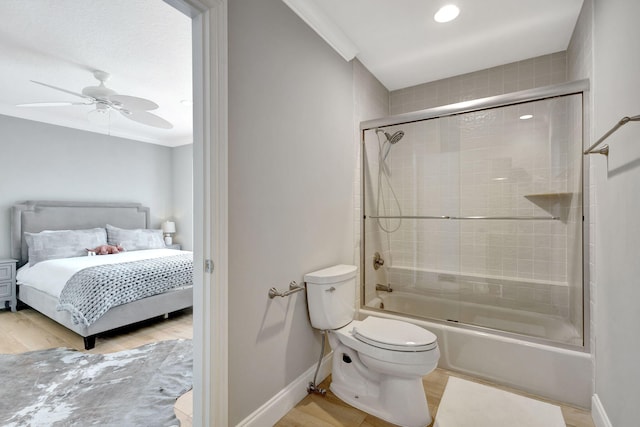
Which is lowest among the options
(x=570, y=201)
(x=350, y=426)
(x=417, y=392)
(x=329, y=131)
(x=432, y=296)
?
(x=350, y=426)

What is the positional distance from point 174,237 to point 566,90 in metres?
5.69

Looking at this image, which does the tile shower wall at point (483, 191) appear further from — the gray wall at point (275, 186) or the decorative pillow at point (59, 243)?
the decorative pillow at point (59, 243)

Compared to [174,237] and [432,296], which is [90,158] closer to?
[174,237]

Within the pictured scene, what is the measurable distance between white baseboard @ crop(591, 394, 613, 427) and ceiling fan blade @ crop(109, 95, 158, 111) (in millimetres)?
3635

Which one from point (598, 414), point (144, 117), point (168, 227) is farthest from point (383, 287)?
point (168, 227)

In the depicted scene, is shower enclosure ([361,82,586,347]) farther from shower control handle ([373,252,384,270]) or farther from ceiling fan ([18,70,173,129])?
ceiling fan ([18,70,173,129])

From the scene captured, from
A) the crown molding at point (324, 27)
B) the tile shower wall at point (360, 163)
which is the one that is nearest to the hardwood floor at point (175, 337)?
the tile shower wall at point (360, 163)

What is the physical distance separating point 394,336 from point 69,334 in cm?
319

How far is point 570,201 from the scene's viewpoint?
78.2 inches

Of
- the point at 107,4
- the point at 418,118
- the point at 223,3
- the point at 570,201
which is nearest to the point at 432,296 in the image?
the point at 570,201

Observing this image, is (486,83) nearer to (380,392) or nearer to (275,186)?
(275,186)

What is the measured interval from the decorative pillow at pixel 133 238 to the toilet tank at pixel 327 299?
3821 millimetres

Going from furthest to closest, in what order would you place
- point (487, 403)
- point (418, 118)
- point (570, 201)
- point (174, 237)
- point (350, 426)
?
point (174, 237) < point (418, 118) < point (570, 201) < point (487, 403) < point (350, 426)

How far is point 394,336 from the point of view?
1.73 meters
